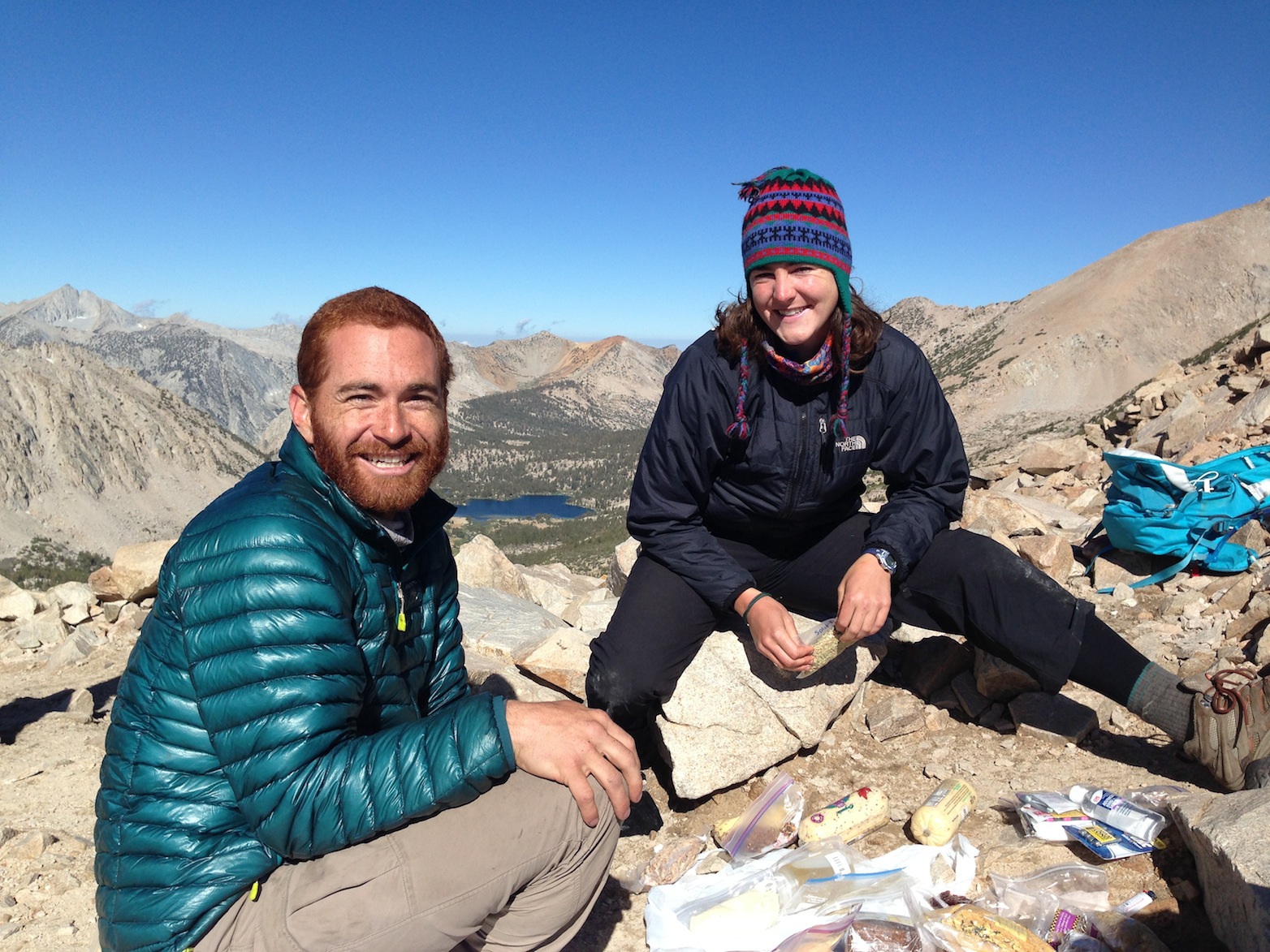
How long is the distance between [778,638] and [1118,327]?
51772 millimetres

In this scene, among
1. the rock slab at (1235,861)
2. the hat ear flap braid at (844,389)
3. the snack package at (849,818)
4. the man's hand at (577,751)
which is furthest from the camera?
the hat ear flap braid at (844,389)

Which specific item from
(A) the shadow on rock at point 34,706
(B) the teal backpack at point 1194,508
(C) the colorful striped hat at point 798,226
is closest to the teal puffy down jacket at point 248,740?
(C) the colorful striped hat at point 798,226

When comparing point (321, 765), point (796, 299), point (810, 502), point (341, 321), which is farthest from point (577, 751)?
point (796, 299)

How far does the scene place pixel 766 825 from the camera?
3.22 metres

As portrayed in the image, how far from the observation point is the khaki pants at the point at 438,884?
1.85 meters

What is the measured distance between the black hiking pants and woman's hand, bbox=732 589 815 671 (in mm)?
391

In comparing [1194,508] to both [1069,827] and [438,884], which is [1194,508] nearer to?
[1069,827]

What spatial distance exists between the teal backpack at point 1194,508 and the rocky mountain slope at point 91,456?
74.8m

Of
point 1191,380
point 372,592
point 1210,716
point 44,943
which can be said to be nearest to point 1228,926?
point 1210,716

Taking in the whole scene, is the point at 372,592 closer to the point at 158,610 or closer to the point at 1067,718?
the point at 158,610

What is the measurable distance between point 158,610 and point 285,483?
1.41 feet

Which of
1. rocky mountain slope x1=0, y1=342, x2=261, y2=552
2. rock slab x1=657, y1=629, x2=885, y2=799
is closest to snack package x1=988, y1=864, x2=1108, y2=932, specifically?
rock slab x1=657, y1=629, x2=885, y2=799

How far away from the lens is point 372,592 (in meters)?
2.14

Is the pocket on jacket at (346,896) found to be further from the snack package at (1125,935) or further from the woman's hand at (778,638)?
the snack package at (1125,935)
